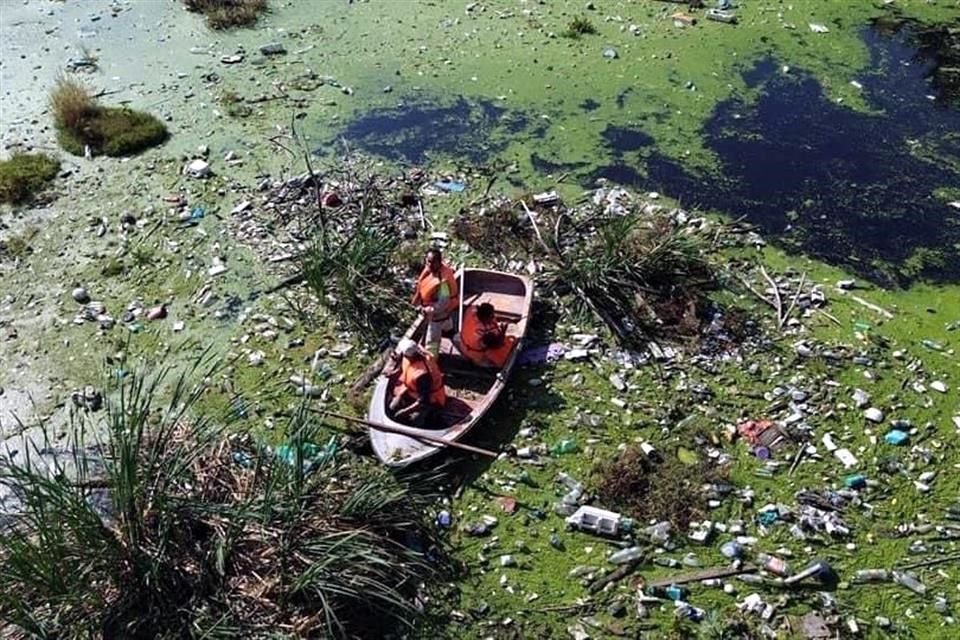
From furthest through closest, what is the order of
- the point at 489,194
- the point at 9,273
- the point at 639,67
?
1. the point at 639,67
2. the point at 489,194
3. the point at 9,273

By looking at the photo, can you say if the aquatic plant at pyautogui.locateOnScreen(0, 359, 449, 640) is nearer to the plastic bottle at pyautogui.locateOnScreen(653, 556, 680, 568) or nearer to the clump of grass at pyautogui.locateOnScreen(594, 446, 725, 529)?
the clump of grass at pyautogui.locateOnScreen(594, 446, 725, 529)

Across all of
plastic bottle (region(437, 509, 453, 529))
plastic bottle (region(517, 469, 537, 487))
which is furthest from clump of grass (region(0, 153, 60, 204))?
plastic bottle (region(517, 469, 537, 487))

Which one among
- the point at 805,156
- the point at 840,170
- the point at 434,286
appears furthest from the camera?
the point at 805,156

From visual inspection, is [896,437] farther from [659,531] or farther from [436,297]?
[436,297]

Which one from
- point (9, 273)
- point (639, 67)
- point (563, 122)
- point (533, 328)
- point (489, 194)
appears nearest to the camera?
point (533, 328)

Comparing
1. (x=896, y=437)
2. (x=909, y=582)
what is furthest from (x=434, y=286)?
(x=909, y=582)

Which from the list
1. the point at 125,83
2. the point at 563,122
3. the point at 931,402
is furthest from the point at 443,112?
the point at 931,402

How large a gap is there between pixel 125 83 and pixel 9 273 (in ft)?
13.3

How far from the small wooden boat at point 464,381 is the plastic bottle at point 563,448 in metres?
0.66

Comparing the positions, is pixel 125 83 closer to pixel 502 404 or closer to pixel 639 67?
pixel 639 67

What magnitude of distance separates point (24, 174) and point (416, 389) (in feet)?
20.8

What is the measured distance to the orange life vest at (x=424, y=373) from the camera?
771cm

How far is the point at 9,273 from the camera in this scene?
1002cm

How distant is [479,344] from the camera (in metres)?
8.34
